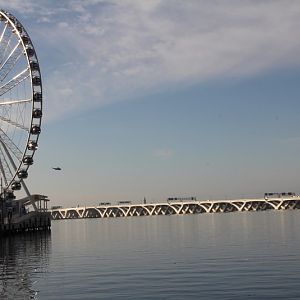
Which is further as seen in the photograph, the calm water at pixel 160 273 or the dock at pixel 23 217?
the dock at pixel 23 217

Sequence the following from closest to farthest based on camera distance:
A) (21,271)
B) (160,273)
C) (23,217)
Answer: (160,273), (21,271), (23,217)

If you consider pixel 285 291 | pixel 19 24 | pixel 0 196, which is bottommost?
pixel 285 291

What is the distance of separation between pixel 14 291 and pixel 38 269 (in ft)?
40.6

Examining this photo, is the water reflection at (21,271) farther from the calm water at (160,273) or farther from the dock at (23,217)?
the dock at (23,217)

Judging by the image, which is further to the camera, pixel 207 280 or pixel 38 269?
pixel 38 269

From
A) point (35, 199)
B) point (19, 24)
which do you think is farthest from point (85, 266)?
point (35, 199)

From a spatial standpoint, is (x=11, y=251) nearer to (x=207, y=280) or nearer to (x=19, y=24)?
(x=207, y=280)

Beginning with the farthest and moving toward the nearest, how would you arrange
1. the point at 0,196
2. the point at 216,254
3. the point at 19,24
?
the point at 0,196, the point at 19,24, the point at 216,254

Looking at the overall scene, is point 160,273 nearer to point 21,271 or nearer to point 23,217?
point 21,271

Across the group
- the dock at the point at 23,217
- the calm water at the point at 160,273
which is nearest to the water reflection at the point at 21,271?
the calm water at the point at 160,273

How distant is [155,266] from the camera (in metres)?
45.8

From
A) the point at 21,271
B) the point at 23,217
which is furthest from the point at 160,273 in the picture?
the point at 23,217

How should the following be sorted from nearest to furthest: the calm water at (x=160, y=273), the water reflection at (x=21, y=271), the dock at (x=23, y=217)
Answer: the calm water at (x=160, y=273) < the water reflection at (x=21, y=271) < the dock at (x=23, y=217)

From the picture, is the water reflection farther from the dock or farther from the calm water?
the dock
